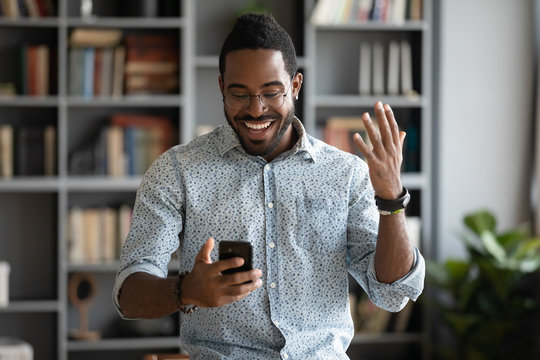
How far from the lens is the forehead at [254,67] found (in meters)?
1.83

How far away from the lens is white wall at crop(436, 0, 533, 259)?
4562 millimetres

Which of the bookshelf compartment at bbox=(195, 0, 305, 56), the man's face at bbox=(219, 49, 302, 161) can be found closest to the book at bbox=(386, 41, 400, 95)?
the bookshelf compartment at bbox=(195, 0, 305, 56)

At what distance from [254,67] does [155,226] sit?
1.28ft

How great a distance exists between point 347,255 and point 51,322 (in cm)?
291

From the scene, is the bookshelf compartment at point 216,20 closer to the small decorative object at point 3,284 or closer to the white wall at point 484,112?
the white wall at point 484,112

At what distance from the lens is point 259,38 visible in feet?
6.07

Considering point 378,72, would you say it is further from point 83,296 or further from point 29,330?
point 29,330

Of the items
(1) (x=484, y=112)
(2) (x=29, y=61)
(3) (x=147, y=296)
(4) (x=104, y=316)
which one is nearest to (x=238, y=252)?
(3) (x=147, y=296)

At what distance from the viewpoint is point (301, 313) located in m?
1.88

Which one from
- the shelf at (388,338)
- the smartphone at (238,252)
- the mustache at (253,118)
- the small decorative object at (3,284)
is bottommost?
the shelf at (388,338)

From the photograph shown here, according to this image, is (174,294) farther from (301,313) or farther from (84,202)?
(84,202)

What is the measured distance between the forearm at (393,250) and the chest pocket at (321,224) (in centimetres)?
13

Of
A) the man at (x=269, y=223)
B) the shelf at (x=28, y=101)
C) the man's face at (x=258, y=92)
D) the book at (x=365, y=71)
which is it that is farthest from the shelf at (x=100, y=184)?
the man's face at (x=258, y=92)

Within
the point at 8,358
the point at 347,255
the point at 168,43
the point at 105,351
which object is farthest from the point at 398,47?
the point at 347,255
